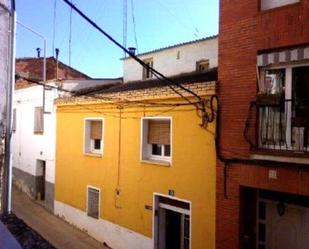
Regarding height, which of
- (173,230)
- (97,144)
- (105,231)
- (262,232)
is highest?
(97,144)

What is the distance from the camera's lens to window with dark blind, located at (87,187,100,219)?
1543 cm

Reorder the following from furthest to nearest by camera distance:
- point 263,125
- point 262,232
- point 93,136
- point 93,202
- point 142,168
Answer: point 93,136
point 93,202
point 142,168
point 262,232
point 263,125

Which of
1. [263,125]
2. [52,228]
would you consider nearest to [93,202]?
[52,228]

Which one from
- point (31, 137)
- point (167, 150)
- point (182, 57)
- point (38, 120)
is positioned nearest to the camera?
point (167, 150)

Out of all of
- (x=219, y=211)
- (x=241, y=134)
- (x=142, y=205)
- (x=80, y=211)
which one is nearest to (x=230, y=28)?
(x=241, y=134)

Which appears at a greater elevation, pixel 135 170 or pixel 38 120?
pixel 38 120

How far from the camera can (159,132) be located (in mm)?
12578

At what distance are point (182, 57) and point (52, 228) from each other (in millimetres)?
8286

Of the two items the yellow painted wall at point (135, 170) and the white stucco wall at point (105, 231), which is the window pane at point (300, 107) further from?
the white stucco wall at point (105, 231)

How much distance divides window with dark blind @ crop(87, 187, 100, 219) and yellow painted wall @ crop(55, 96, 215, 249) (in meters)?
0.29

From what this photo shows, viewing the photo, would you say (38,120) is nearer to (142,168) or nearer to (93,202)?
(93,202)

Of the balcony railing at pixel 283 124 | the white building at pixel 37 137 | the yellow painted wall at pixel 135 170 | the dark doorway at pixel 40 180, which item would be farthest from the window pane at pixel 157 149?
the dark doorway at pixel 40 180

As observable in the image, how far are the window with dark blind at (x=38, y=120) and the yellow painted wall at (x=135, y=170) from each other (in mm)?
2536

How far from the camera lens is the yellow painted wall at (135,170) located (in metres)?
10.6
